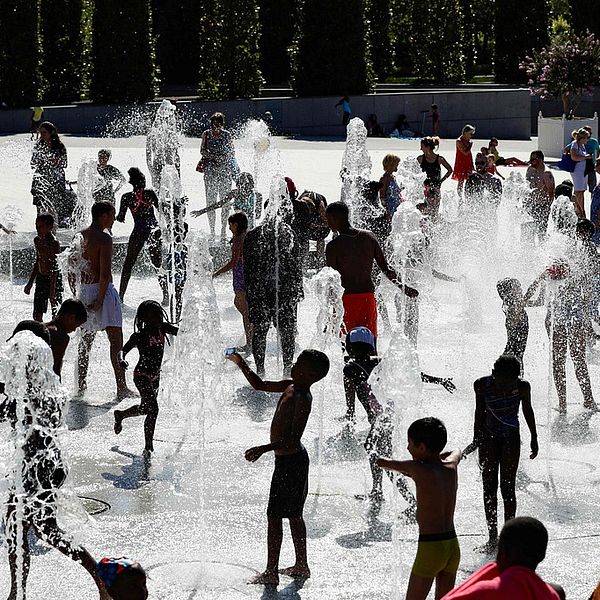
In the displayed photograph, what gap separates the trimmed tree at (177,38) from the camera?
42594 millimetres

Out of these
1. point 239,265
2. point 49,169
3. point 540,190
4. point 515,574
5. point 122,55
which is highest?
point 122,55

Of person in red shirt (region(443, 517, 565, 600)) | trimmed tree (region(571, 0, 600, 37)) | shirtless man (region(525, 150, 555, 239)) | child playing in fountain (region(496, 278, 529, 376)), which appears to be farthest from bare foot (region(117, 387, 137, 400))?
trimmed tree (region(571, 0, 600, 37))

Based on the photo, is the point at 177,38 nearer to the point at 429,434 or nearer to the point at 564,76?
the point at 564,76

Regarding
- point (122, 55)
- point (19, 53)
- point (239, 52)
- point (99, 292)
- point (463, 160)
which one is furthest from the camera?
point (239, 52)

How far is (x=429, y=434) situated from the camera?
5.49 m

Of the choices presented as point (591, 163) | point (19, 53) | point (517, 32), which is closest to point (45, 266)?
point (591, 163)

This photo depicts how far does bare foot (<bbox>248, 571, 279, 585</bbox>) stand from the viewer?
634cm

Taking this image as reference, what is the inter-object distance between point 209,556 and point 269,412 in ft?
9.33

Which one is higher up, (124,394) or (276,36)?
(276,36)

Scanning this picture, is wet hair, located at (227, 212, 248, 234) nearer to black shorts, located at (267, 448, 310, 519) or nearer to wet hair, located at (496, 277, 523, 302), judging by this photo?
wet hair, located at (496, 277, 523, 302)

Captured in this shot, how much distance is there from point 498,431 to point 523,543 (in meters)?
2.59

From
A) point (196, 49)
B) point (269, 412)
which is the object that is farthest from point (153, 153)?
point (196, 49)

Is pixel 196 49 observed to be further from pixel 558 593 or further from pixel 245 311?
pixel 558 593

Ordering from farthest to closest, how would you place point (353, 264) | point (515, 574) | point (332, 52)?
point (332, 52) < point (353, 264) < point (515, 574)
